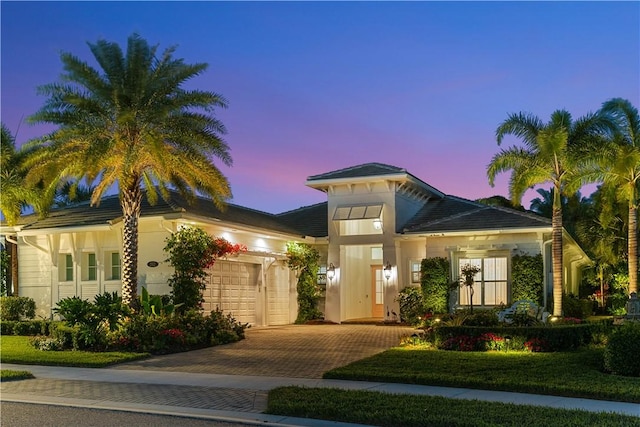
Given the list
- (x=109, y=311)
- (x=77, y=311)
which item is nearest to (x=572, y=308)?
(x=109, y=311)

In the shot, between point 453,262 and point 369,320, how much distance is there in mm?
4908

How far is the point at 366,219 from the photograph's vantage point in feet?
92.4

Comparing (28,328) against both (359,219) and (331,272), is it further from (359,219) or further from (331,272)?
(359,219)

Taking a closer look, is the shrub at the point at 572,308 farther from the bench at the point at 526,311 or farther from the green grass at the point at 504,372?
the green grass at the point at 504,372

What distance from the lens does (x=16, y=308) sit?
23.4 metres

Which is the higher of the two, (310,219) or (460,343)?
(310,219)

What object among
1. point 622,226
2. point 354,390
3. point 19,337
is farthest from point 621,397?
point 622,226

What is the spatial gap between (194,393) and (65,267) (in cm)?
1463

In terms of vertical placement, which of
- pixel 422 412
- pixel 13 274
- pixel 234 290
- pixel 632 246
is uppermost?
pixel 632 246

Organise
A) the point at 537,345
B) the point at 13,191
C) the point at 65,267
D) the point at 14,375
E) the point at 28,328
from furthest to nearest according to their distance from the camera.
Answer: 1. the point at 65,267
2. the point at 13,191
3. the point at 28,328
4. the point at 537,345
5. the point at 14,375

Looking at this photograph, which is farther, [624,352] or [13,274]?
[13,274]

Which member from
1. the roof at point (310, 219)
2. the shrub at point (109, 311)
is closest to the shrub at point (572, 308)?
the roof at point (310, 219)

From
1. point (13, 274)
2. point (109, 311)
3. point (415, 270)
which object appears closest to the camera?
point (109, 311)

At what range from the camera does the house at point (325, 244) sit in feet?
75.2
